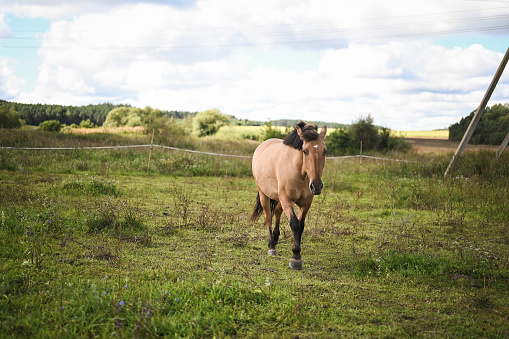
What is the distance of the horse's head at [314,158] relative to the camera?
5.00 m

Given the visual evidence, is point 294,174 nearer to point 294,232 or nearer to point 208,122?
point 294,232

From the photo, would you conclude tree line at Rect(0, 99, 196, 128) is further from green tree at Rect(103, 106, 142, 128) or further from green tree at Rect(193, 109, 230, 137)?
green tree at Rect(193, 109, 230, 137)

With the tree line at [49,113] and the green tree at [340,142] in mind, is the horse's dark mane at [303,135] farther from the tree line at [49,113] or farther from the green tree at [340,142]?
the tree line at [49,113]

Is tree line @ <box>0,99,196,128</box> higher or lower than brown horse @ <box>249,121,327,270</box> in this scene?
Result: higher

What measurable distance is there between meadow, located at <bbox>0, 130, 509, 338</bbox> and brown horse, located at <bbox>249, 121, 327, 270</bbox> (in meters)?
0.62

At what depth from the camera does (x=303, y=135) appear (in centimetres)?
526

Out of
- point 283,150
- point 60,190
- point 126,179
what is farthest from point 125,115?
point 283,150

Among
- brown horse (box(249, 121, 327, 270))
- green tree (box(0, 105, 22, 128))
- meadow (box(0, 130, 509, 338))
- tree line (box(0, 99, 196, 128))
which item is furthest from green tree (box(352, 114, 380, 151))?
green tree (box(0, 105, 22, 128))

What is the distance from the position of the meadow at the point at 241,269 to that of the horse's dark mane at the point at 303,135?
1.79m

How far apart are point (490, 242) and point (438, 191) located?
424 cm

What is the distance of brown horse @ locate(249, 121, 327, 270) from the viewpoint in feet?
16.8

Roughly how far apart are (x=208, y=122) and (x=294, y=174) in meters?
47.3

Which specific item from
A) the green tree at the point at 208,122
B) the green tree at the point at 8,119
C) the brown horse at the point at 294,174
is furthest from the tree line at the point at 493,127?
the green tree at the point at 8,119

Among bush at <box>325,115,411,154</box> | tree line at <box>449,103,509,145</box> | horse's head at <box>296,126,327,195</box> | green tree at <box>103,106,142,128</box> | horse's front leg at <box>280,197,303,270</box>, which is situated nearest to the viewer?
horse's head at <box>296,126,327,195</box>
